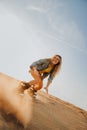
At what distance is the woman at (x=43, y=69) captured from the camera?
599 centimetres

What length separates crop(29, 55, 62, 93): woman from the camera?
5992 mm

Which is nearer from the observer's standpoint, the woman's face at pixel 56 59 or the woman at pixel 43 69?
the woman at pixel 43 69

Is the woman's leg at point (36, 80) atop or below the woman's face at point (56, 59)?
below

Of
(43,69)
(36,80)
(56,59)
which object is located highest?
(56,59)

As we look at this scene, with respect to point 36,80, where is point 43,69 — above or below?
above

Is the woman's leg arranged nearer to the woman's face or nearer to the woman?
the woman

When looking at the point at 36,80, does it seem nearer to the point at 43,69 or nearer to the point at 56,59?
the point at 43,69

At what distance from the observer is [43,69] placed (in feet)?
20.1

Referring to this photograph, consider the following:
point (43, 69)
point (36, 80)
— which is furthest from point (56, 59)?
point (36, 80)

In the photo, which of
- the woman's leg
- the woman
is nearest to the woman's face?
the woman

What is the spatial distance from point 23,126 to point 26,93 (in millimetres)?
2105

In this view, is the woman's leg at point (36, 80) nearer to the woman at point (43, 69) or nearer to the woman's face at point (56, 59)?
the woman at point (43, 69)

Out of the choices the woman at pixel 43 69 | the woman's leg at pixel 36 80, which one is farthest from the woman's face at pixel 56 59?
the woman's leg at pixel 36 80

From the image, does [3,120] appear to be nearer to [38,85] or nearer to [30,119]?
[30,119]
